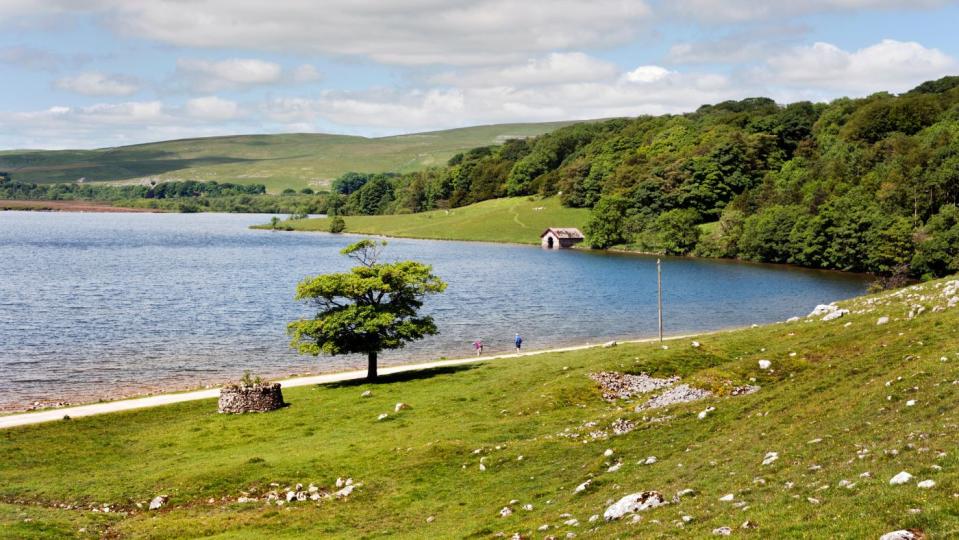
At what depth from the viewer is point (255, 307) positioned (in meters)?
105

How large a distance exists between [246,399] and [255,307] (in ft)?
187

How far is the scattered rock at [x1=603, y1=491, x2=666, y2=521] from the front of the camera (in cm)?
2222

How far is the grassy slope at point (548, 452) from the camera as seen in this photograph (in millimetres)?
20938

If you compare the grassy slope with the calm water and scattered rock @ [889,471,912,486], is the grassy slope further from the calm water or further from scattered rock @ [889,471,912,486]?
the calm water

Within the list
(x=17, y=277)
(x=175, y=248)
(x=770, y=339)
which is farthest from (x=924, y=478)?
(x=175, y=248)

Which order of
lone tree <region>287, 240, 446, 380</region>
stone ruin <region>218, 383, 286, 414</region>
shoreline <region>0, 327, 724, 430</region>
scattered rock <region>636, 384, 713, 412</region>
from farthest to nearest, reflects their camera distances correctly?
1. lone tree <region>287, 240, 446, 380</region>
2. stone ruin <region>218, 383, 286, 414</region>
3. shoreline <region>0, 327, 724, 430</region>
4. scattered rock <region>636, 384, 713, 412</region>

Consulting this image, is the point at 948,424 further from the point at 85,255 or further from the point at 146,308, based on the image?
the point at 85,255

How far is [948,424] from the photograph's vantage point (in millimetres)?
23188

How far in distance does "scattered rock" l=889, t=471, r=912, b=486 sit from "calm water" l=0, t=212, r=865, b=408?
5506cm

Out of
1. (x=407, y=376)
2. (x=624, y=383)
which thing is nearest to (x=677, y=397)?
(x=624, y=383)

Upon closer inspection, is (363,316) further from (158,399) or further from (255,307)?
(255,307)

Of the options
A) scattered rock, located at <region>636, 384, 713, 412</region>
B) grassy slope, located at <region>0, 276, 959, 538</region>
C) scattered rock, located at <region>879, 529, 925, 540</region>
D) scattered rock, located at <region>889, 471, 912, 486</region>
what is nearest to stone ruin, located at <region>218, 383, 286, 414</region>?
grassy slope, located at <region>0, 276, 959, 538</region>

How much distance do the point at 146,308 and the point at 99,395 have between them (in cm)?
4501

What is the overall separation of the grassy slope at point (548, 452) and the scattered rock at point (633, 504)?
1.94 feet
